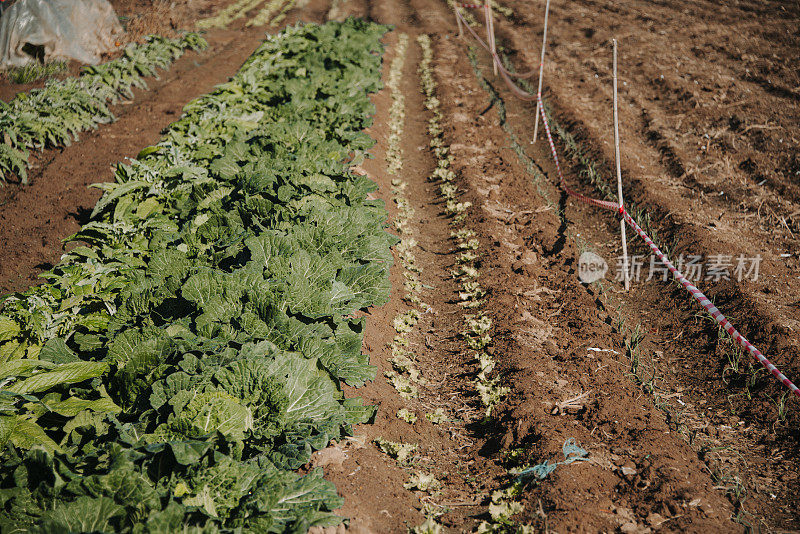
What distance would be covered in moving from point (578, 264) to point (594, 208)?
1551mm

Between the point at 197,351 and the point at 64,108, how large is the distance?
6.95 metres

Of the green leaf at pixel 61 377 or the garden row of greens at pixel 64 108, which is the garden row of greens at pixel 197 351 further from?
the garden row of greens at pixel 64 108

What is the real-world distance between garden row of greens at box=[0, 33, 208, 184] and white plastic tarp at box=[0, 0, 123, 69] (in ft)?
3.17

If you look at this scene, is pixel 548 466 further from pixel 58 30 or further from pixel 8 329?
pixel 58 30

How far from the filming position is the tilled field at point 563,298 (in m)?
3.38

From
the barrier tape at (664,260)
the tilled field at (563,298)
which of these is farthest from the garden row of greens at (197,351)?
A: the barrier tape at (664,260)

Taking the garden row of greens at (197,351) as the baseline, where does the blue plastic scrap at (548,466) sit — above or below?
below

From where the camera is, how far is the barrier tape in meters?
3.76

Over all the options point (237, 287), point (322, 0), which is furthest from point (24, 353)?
point (322, 0)

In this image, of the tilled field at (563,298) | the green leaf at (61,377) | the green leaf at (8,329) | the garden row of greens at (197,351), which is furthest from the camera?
the green leaf at (8,329)

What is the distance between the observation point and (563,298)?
5.35 m

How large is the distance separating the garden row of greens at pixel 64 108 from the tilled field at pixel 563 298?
0.95ft

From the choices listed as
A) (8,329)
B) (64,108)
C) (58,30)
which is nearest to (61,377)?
(8,329)

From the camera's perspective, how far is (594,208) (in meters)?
7.04
